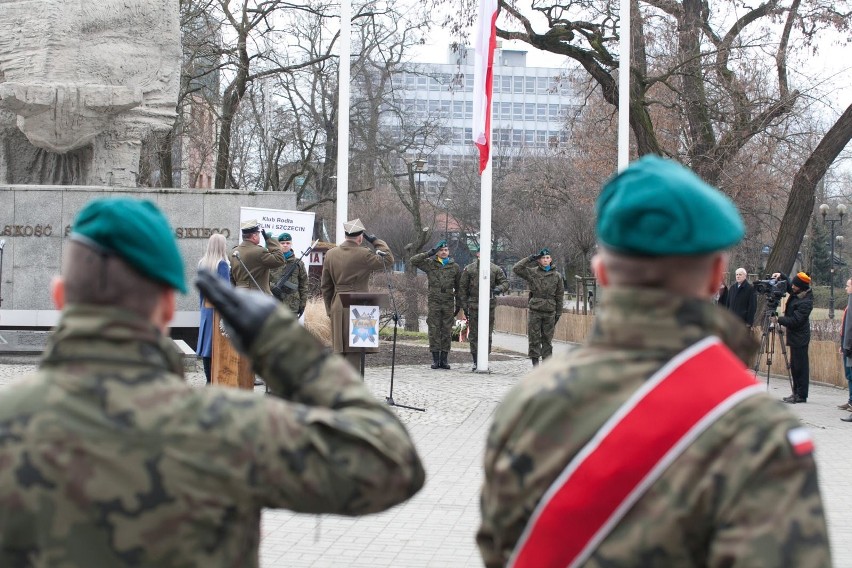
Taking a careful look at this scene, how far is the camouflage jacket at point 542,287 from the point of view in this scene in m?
17.2

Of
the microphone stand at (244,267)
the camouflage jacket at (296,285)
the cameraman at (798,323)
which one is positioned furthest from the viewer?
the camouflage jacket at (296,285)

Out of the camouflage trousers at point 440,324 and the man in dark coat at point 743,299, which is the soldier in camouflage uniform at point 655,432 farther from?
the camouflage trousers at point 440,324

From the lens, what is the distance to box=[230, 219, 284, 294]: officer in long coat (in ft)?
38.8

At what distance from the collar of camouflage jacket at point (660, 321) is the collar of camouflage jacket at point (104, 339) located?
83 centimetres

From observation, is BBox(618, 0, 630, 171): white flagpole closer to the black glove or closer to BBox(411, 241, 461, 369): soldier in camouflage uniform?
BBox(411, 241, 461, 369): soldier in camouflage uniform

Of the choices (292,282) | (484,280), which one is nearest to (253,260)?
(292,282)

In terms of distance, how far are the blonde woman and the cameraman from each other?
7.18 metres

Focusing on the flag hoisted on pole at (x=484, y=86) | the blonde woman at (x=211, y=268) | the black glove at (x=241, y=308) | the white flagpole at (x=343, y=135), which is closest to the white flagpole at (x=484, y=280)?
the flag hoisted on pole at (x=484, y=86)

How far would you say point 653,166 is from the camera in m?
2.15

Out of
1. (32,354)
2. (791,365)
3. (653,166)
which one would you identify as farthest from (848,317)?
(653,166)

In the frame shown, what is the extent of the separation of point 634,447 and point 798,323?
1333cm

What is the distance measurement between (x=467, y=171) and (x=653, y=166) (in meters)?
51.6

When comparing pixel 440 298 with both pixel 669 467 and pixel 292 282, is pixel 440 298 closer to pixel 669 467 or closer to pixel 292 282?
pixel 292 282

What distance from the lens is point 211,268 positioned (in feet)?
34.4
